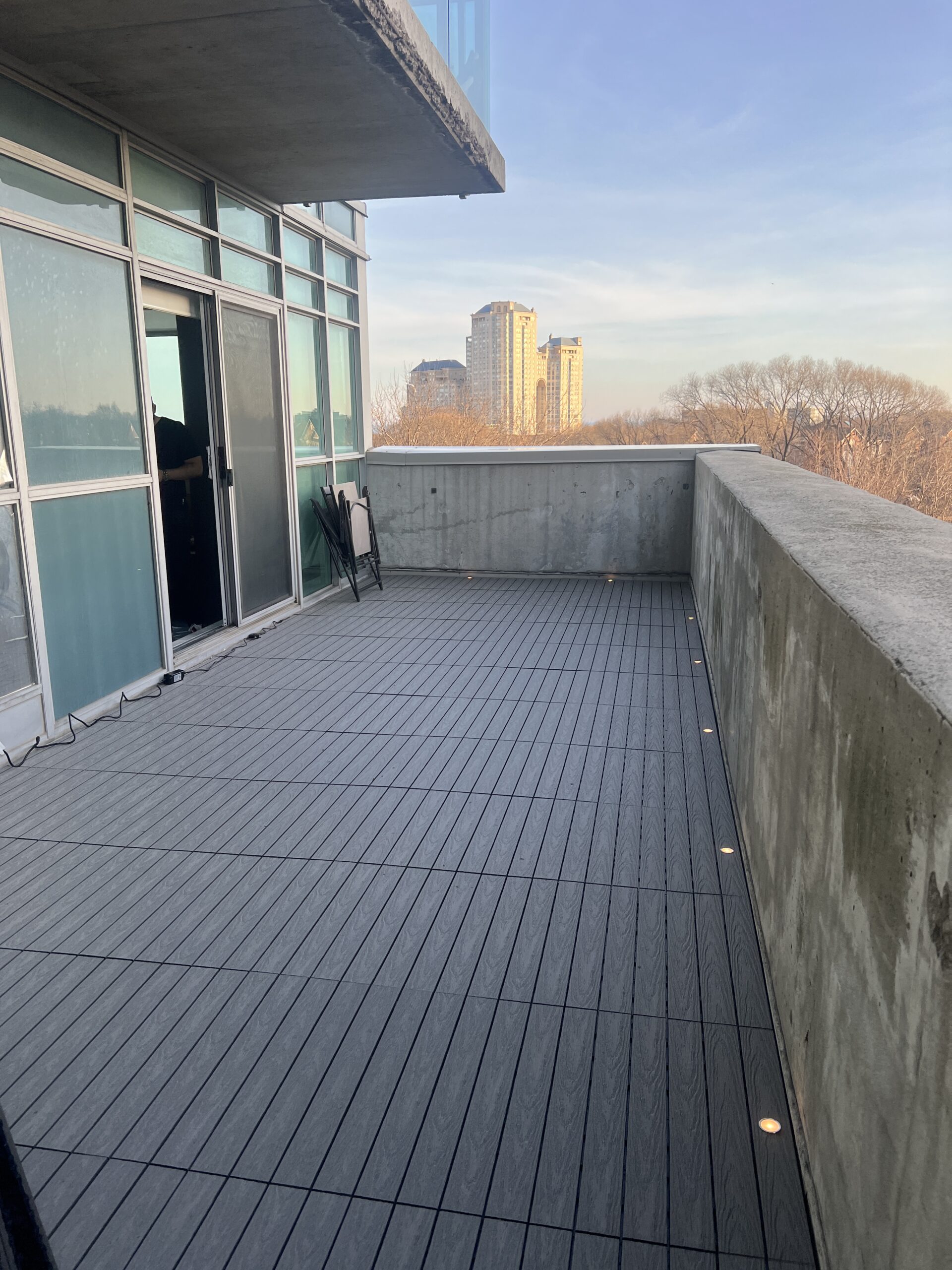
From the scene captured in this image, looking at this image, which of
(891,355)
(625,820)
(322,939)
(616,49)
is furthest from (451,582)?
(616,49)

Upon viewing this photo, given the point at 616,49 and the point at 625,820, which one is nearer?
the point at 625,820

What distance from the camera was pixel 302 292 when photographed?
676 cm

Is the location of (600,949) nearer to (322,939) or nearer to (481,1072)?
(481,1072)

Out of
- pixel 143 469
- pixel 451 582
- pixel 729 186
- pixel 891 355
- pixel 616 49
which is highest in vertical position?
pixel 616 49

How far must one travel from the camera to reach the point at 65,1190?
1.63 metres

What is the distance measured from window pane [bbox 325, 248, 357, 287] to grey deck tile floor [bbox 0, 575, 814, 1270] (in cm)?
459

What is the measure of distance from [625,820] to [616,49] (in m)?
71.3

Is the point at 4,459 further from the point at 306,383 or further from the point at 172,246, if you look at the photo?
the point at 306,383

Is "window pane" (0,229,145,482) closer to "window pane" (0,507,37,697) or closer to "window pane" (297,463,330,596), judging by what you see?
"window pane" (0,507,37,697)

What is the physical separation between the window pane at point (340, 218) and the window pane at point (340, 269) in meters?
0.18

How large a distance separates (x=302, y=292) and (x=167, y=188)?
1.97 meters

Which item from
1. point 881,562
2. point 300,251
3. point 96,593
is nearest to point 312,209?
point 300,251

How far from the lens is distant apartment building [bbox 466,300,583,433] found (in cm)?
4278

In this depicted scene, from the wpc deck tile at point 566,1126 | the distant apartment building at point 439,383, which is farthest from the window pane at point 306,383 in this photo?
the distant apartment building at point 439,383
